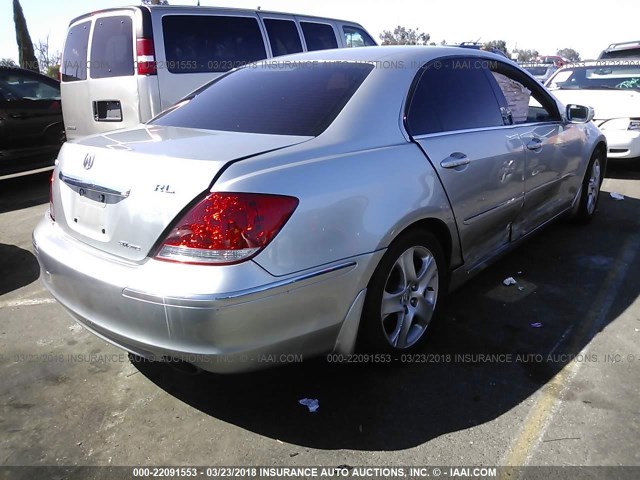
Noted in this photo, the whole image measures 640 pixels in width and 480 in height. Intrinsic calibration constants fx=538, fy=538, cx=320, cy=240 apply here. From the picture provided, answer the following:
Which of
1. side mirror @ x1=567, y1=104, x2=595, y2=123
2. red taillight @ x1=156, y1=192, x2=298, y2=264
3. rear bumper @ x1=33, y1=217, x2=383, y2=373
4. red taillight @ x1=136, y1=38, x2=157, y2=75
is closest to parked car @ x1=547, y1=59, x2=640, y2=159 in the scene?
side mirror @ x1=567, y1=104, x2=595, y2=123

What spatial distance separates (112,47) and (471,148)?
4532 millimetres

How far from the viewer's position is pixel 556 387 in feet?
8.80

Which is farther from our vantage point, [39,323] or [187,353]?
[39,323]

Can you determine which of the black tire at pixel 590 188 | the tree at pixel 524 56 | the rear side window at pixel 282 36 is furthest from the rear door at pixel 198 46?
the tree at pixel 524 56

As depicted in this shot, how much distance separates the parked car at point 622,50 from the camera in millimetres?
12078

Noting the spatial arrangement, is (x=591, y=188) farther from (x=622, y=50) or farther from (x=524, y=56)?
(x=524, y=56)

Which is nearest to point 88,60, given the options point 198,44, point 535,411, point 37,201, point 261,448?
point 198,44

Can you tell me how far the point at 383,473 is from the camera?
2162 mm

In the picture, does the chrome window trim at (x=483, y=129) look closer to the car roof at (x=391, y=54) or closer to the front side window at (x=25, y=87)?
the car roof at (x=391, y=54)

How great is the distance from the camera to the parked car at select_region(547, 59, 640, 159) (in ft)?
23.2

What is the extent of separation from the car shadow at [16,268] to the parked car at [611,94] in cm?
689

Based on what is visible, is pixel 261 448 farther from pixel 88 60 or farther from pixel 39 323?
pixel 88 60

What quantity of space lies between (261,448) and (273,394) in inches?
15.4

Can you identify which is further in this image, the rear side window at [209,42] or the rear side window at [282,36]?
the rear side window at [282,36]
